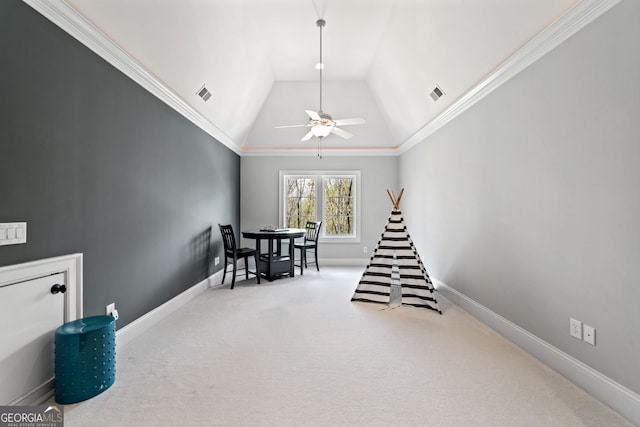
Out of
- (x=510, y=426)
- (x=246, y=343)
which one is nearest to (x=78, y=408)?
(x=246, y=343)

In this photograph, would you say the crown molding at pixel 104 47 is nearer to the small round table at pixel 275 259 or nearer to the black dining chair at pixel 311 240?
the small round table at pixel 275 259

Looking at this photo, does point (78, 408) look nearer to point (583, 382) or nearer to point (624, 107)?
point (583, 382)

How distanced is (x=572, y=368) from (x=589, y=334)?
11.6 inches

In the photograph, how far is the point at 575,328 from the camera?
2092 millimetres

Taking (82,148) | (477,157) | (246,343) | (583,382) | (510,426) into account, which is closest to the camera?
(510,426)

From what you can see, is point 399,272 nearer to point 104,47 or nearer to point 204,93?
point 204,93

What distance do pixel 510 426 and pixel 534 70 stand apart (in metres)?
2.52

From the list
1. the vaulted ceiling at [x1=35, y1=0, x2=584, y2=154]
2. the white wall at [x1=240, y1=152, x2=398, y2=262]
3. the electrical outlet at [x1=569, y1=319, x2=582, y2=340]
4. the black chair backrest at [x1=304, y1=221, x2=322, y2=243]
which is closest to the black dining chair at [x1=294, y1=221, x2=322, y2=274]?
the black chair backrest at [x1=304, y1=221, x2=322, y2=243]

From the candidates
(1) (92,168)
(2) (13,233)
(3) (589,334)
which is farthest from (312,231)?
(2) (13,233)

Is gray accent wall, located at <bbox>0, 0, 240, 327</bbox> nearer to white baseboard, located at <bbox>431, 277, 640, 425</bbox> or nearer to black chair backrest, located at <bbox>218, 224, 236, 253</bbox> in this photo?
black chair backrest, located at <bbox>218, 224, 236, 253</bbox>

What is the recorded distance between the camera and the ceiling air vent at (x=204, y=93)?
12.6ft

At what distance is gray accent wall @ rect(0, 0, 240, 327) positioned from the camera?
175cm

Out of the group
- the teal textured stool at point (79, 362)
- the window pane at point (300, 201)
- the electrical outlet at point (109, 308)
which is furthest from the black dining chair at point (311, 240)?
the teal textured stool at point (79, 362)

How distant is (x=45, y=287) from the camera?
190 cm
